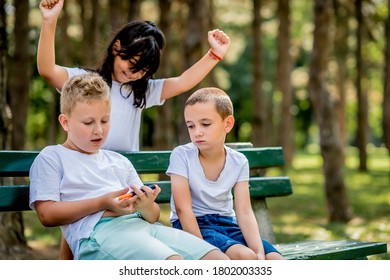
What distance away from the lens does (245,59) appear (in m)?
39.5

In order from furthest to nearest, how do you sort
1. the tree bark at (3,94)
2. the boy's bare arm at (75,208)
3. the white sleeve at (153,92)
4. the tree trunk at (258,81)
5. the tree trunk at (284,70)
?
the tree trunk at (284,70) < the tree trunk at (258,81) < the tree bark at (3,94) < the white sleeve at (153,92) < the boy's bare arm at (75,208)

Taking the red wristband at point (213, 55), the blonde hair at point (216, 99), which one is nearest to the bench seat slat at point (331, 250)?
the blonde hair at point (216, 99)

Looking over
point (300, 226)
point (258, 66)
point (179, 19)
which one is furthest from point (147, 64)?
point (179, 19)

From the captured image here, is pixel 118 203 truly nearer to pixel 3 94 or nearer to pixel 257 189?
pixel 257 189

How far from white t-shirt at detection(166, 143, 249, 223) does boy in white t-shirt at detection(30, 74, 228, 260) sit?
369 millimetres

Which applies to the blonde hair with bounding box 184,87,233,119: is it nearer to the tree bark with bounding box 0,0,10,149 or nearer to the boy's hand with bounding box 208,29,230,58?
the boy's hand with bounding box 208,29,230,58

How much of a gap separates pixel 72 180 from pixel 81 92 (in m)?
0.41

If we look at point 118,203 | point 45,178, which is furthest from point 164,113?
point 118,203

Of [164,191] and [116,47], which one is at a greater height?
[116,47]

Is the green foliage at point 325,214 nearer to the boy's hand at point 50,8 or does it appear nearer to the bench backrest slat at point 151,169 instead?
the bench backrest slat at point 151,169

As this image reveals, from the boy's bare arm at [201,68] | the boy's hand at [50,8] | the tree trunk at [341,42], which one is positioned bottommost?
the boy's bare arm at [201,68]

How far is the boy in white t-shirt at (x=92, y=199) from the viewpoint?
3.36m

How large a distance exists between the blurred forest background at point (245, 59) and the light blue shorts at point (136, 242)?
49.1 inches

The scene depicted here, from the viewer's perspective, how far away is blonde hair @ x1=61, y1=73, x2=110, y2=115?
11.5 ft
